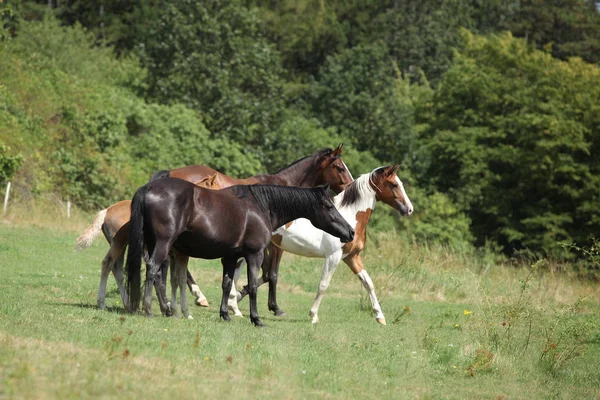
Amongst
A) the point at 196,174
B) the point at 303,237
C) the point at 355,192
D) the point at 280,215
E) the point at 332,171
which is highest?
the point at 280,215

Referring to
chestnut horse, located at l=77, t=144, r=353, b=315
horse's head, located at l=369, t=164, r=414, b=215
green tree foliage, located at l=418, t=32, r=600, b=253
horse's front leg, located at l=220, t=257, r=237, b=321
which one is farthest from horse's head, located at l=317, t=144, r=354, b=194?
green tree foliage, located at l=418, t=32, r=600, b=253

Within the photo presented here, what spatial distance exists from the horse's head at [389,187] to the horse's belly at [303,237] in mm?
1283

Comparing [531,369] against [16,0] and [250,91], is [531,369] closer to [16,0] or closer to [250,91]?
[250,91]

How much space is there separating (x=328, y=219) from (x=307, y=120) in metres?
37.8

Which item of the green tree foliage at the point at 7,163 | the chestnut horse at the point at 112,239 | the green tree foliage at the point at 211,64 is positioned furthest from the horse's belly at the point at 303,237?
the green tree foliage at the point at 211,64

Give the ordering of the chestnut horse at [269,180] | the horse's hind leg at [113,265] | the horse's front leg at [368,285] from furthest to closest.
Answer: the horse's front leg at [368,285] < the chestnut horse at [269,180] < the horse's hind leg at [113,265]

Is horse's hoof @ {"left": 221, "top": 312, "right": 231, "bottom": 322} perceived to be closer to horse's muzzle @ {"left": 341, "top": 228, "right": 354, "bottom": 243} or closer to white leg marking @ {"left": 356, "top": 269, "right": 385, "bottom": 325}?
horse's muzzle @ {"left": 341, "top": 228, "right": 354, "bottom": 243}

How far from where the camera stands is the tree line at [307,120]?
34.1 m

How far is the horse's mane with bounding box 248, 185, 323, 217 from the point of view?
13318 millimetres

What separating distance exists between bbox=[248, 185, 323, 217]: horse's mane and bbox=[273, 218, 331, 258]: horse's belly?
1.21 meters

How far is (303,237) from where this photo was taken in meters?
15.0

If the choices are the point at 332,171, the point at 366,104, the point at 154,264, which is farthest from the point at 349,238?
the point at 366,104

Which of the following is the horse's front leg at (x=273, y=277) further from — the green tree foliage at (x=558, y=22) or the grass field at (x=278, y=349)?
the green tree foliage at (x=558, y=22)

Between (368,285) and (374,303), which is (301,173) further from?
(374,303)
